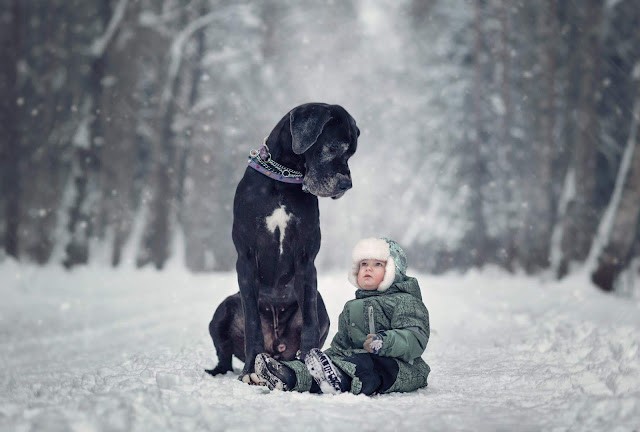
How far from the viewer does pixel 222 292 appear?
41.8 feet

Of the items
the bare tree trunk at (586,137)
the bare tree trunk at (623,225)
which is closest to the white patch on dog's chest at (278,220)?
the bare tree trunk at (623,225)

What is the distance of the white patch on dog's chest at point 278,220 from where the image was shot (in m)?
4.45

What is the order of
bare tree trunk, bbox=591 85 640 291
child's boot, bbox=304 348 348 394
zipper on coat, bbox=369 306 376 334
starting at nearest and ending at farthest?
child's boot, bbox=304 348 348 394 → zipper on coat, bbox=369 306 376 334 → bare tree trunk, bbox=591 85 640 291

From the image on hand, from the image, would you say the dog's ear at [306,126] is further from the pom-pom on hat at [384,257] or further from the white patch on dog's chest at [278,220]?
the pom-pom on hat at [384,257]

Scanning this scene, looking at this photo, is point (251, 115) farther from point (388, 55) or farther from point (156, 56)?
point (388, 55)

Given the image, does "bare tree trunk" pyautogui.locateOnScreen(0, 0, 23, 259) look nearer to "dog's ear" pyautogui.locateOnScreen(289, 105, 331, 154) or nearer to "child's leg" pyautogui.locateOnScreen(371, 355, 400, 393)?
"dog's ear" pyautogui.locateOnScreen(289, 105, 331, 154)

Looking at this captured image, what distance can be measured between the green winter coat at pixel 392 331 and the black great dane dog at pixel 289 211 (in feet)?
0.80

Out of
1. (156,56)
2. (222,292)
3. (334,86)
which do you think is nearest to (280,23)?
(334,86)

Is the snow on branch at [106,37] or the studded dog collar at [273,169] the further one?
the snow on branch at [106,37]

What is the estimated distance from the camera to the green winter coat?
403 cm

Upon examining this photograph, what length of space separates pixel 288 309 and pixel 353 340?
588 mm

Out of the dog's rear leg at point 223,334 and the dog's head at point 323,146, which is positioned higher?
the dog's head at point 323,146

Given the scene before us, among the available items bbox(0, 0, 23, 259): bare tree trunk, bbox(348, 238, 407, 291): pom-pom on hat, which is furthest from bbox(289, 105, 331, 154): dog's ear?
bbox(0, 0, 23, 259): bare tree trunk

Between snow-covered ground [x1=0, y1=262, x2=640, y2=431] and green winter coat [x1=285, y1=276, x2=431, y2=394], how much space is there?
153 millimetres
